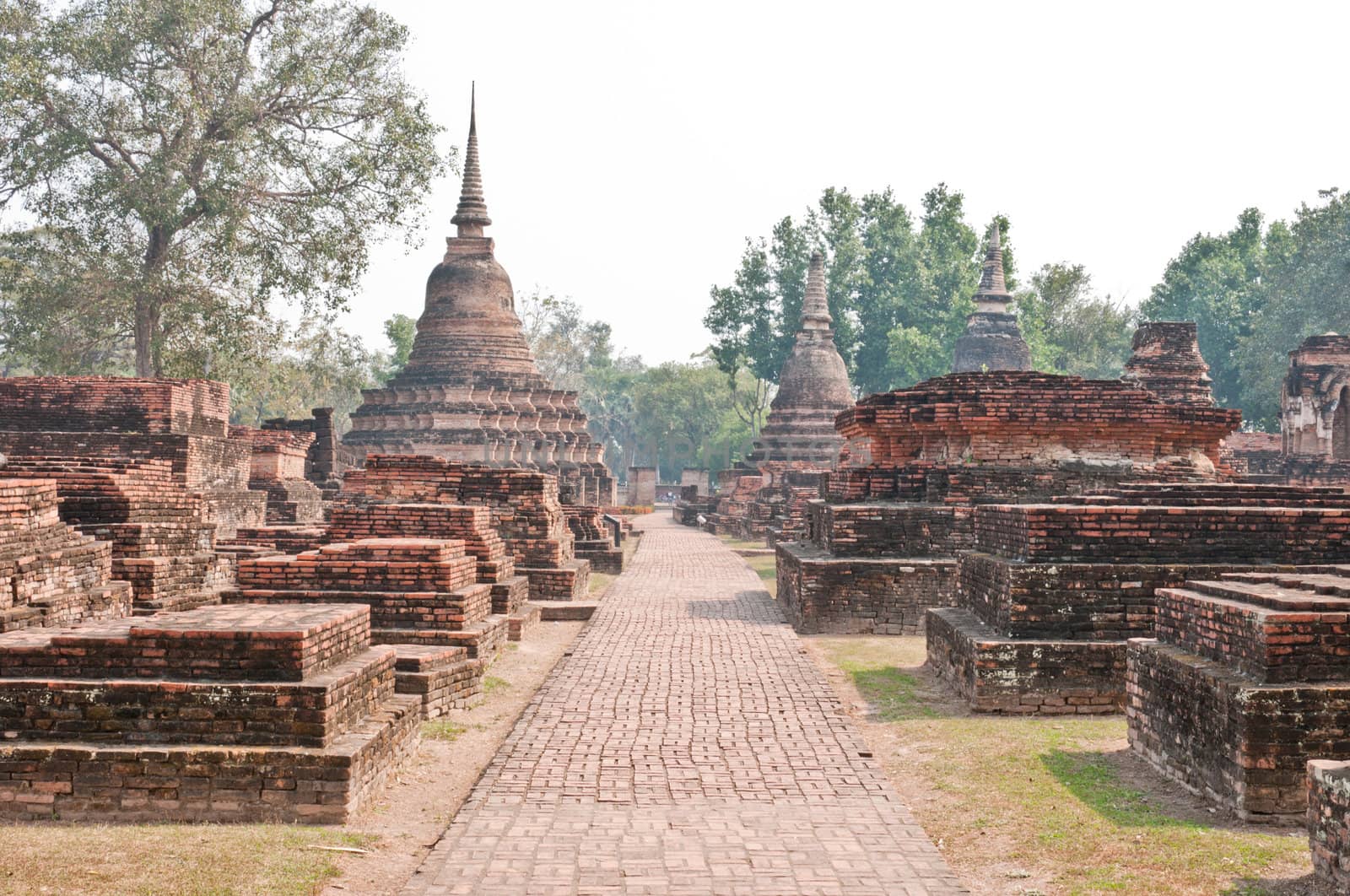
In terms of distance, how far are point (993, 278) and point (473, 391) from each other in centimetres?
1846

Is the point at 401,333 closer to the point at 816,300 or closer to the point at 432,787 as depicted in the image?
the point at 816,300

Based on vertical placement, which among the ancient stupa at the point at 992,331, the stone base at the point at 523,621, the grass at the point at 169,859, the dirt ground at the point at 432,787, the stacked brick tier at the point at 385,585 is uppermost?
the ancient stupa at the point at 992,331

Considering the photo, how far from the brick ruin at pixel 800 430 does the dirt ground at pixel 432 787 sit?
22524mm

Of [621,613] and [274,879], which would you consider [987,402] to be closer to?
[621,613]

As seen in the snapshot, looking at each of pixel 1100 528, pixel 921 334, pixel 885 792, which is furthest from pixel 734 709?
pixel 921 334

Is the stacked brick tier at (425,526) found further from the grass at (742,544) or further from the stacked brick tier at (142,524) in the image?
the grass at (742,544)

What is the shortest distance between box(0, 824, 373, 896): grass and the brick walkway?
476 millimetres

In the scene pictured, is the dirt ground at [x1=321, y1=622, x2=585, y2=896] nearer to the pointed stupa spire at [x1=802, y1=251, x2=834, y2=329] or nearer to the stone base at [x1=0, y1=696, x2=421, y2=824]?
the stone base at [x1=0, y1=696, x2=421, y2=824]

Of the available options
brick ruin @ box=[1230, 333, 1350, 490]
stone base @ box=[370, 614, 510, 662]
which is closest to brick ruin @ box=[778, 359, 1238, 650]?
→ stone base @ box=[370, 614, 510, 662]

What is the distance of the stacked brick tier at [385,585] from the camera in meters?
8.60

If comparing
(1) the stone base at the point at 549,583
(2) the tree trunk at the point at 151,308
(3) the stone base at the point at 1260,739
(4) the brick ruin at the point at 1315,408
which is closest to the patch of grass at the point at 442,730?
(3) the stone base at the point at 1260,739

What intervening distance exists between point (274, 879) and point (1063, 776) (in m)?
3.73

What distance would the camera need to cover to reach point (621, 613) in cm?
1306

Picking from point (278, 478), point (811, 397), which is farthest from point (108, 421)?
point (811, 397)
